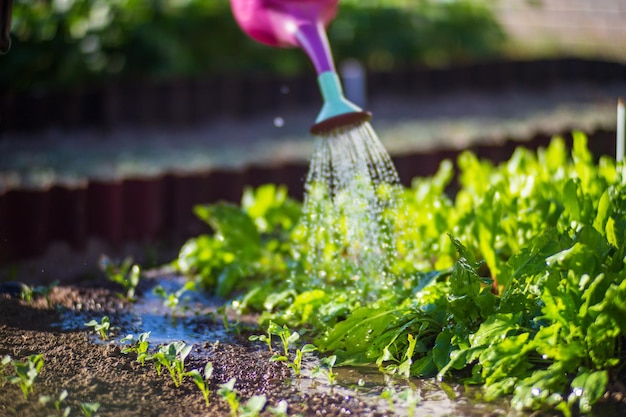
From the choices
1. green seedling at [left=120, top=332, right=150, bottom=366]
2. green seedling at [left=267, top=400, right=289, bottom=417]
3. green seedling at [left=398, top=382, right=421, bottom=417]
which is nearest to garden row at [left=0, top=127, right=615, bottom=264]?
green seedling at [left=120, top=332, right=150, bottom=366]

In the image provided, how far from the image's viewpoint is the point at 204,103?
7.24 meters

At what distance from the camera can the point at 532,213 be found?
118 inches

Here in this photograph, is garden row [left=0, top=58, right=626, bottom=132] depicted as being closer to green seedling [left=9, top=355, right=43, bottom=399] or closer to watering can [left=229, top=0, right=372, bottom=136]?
watering can [left=229, top=0, right=372, bottom=136]

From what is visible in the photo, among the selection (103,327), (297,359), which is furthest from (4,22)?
(297,359)

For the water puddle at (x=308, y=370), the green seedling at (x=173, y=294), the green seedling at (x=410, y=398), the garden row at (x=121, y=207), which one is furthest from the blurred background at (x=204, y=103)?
the green seedling at (x=410, y=398)

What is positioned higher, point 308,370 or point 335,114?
point 335,114

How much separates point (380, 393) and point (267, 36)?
4.88ft

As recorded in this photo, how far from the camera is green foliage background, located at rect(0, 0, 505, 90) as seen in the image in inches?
278

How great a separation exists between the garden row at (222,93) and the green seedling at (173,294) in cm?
235

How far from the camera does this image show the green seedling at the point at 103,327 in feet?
8.45

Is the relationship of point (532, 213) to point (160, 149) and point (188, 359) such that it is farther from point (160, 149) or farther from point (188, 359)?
point (160, 149)

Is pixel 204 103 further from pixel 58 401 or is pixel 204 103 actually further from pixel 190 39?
pixel 58 401

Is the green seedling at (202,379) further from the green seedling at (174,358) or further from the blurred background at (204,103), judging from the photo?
the blurred background at (204,103)

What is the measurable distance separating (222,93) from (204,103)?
0.19 meters
